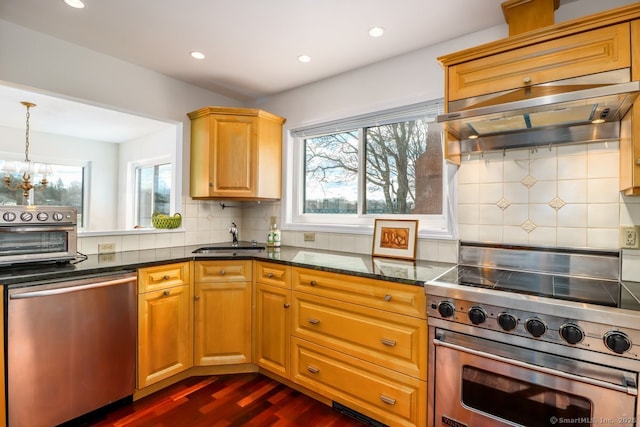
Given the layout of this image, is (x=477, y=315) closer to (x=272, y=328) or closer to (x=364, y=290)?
(x=364, y=290)

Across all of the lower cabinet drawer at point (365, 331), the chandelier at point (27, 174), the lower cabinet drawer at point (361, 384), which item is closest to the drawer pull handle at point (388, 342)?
the lower cabinet drawer at point (365, 331)

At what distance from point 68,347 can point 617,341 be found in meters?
2.46

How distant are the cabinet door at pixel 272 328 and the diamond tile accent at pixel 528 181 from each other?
5.15 feet

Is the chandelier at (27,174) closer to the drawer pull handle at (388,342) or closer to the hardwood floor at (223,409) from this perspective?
the hardwood floor at (223,409)

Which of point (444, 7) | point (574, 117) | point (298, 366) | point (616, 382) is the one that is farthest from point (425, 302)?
point (444, 7)

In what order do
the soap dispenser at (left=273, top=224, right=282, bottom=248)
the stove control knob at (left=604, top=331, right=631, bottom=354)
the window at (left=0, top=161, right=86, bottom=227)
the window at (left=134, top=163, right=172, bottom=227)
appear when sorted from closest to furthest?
the stove control knob at (left=604, top=331, right=631, bottom=354) < the soap dispenser at (left=273, top=224, right=282, bottom=248) < the window at (left=0, top=161, right=86, bottom=227) < the window at (left=134, top=163, right=172, bottom=227)

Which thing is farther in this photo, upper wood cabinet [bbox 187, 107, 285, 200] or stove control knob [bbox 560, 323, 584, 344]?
upper wood cabinet [bbox 187, 107, 285, 200]

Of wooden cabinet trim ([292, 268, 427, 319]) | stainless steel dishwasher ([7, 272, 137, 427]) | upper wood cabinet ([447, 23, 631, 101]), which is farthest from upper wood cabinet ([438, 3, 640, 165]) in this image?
stainless steel dishwasher ([7, 272, 137, 427])

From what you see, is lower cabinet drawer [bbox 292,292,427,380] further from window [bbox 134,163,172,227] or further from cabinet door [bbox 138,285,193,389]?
window [bbox 134,163,172,227]

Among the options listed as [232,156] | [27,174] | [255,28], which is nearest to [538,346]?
[255,28]

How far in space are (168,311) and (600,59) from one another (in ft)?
8.86

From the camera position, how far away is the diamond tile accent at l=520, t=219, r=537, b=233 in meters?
1.83

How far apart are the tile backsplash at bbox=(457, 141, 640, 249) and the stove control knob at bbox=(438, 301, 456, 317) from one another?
0.71m

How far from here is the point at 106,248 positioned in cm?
243
